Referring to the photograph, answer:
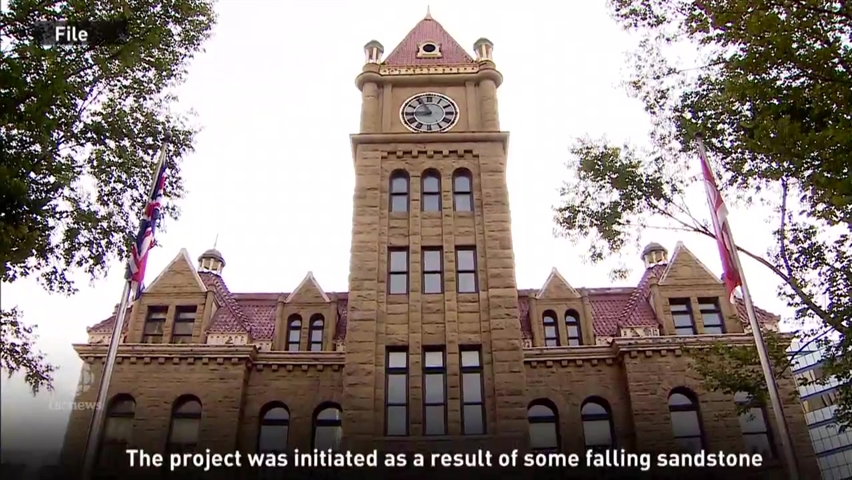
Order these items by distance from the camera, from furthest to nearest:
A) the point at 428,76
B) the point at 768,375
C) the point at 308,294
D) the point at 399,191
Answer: the point at 428,76
the point at 308,294
the point at 399,191
the point at 768,375

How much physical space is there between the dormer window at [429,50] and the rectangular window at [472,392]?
14.1m

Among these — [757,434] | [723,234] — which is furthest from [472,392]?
[757,434]

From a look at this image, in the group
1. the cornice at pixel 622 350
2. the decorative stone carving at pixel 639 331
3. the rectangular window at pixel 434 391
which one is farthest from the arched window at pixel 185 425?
the decorative stone carving at pixel 639 331

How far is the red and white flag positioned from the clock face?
1213cm

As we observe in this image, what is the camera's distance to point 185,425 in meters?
23.3

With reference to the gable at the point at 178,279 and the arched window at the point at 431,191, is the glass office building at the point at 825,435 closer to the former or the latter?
the arched window at the point at 431,191

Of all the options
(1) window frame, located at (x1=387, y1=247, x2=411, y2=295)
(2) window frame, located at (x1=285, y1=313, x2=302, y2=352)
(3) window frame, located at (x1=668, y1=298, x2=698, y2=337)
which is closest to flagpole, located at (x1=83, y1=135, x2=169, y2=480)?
(1) window frame, located at (x1=387, y1=247, x2=411, y2=295)

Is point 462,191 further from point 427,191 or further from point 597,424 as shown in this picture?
point 597,424

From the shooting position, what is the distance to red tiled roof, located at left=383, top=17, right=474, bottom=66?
29484mm

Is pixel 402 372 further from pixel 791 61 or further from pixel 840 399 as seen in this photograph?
pixel 791 61

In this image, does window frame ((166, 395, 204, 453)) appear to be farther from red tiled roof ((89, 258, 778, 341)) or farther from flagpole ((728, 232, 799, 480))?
flagpole ((728, 232, 799, 480))

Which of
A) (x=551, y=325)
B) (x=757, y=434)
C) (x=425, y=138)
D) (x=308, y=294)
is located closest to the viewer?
(x=757, y=434)

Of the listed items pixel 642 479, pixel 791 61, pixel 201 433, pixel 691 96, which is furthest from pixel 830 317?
pixel 201 433

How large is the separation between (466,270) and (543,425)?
594 cm
